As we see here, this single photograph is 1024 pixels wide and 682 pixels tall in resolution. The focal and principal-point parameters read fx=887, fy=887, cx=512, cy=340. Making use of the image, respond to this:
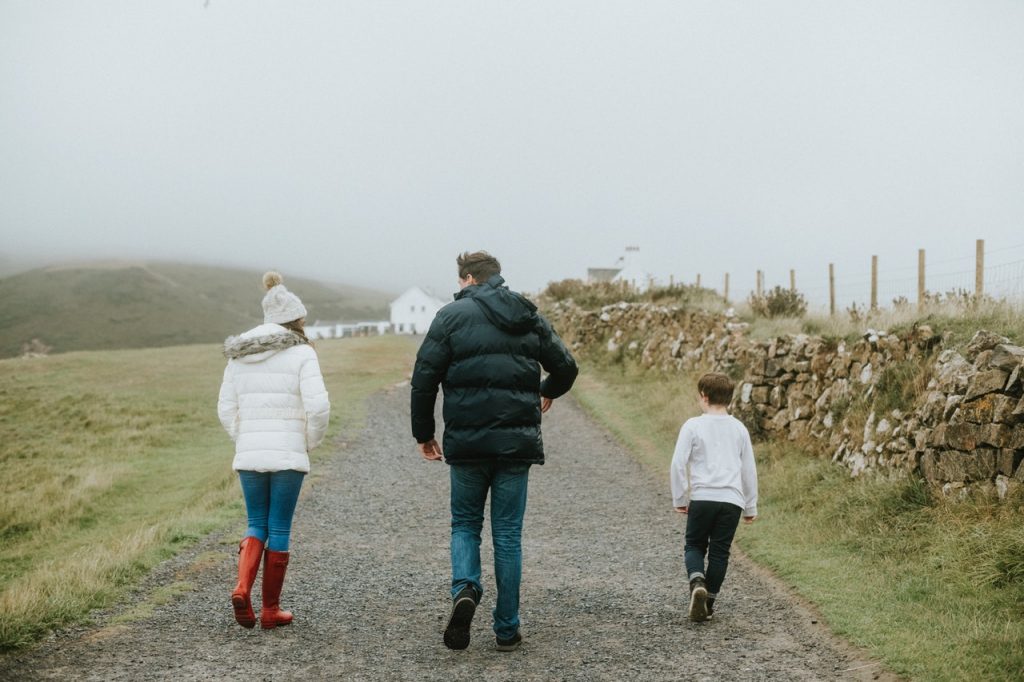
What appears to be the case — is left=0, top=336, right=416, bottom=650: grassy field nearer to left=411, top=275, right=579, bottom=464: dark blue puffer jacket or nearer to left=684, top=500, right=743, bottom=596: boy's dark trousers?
left=411, top=275, right=579, bottom=464: dark blue puffer jacket

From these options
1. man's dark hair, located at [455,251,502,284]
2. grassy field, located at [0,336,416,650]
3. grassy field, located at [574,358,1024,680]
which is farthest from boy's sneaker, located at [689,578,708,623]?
grassy field, located at [0,336,416,650]

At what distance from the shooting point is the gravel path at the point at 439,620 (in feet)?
16.7

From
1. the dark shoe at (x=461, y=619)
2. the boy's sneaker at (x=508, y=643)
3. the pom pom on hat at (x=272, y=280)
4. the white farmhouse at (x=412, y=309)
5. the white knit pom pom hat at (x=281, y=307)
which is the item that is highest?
the pom pom on hat at (x=272, y=280)

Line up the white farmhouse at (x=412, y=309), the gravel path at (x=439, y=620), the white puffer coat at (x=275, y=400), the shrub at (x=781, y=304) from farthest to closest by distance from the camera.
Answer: the white farmhouse at (x=412, y=309) < the shrub at (x=781, y=304) < the white puffer coat at (x=275, y=400) < the gravel path at (x=439, y=620)

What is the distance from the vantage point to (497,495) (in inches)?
213

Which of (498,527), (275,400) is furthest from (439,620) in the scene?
(275,400)

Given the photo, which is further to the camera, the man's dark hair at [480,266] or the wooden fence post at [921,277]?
the wooden fence post at [921,277]

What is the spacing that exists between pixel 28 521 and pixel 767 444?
1275 cm

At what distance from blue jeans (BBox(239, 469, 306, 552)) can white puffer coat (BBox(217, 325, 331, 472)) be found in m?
0.08

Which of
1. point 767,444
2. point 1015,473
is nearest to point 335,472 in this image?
point 767,444

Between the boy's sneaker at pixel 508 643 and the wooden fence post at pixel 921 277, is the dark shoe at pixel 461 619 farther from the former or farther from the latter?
the wooden fence post at pixel 921 277

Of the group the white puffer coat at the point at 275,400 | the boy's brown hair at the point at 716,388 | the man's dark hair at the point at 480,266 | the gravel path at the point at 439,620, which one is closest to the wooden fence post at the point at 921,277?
the gravel path at the point at 439,620

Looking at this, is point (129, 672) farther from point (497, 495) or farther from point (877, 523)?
point (877, 523)

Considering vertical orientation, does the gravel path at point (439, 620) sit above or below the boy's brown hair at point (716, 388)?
below
